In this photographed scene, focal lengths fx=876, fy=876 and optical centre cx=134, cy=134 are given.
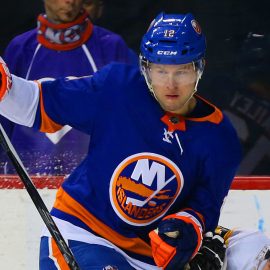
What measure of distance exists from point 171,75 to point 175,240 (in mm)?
332

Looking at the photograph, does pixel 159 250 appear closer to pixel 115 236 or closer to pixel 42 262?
pixel 115 236

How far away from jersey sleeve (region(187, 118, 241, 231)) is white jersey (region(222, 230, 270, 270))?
86 mm

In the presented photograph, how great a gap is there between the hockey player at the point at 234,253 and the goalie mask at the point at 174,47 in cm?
A: 35

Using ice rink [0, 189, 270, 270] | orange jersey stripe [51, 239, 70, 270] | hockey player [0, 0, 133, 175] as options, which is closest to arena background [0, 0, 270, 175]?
hockey player [0, 0, 133, 175]

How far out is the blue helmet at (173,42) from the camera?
5.78 feet

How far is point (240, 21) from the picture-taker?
312 cm

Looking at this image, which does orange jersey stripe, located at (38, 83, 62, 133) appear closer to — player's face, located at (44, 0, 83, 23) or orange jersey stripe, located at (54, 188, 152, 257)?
orange jersey stripe, located at (54, 188, 152, 257)

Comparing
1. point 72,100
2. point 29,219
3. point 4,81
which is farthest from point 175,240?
point 29,219

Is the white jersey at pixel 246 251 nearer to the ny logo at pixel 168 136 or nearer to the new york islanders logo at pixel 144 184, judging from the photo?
the new york islanders logo at pixel 144 184

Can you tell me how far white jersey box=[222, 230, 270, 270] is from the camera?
1.85 metres

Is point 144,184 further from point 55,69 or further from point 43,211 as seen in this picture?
point 55,69

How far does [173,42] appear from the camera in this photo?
1781 mm

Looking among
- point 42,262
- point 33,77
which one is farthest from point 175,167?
point 33,77

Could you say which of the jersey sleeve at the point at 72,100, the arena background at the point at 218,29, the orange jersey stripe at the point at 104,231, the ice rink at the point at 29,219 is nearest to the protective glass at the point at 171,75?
the jersey sleeve at the point at 72,100
